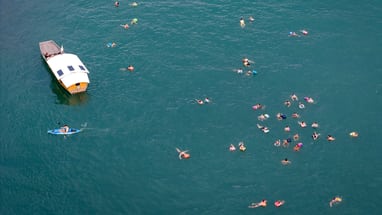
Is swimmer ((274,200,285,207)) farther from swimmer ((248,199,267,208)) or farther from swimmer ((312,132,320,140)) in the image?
swimmer ((312,132,320,140))

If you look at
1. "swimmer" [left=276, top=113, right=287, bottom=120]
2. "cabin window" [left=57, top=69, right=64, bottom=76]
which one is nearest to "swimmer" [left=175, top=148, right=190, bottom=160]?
"swimmer" [left=276, top=113, right=287, bottom=120]

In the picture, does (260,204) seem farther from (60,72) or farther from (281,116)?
(60,72)

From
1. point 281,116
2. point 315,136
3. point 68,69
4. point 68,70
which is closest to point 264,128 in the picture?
point 281,116

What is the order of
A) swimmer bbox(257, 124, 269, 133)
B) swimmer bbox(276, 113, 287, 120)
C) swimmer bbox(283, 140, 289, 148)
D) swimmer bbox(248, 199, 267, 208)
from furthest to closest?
swimmer bbox(276, 113, 287, 120) < swimmer bbox(257, 124, 269, 133) < swimmer bbox(283, 140, 289, 148) < swimmer bbox(248, 199, 267, 208)

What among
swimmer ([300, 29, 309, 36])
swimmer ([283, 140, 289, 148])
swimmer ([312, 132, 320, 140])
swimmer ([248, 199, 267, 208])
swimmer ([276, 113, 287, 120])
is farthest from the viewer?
swimmer ([300, 29, 309, 36])

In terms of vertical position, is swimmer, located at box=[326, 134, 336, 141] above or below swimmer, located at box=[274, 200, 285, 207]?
above

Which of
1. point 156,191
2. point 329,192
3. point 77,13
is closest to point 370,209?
point 329,192

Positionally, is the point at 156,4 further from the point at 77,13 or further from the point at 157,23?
the point at 77,13

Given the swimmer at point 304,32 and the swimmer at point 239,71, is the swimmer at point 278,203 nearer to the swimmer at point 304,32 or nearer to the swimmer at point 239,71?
the swimmer at point 239,71
